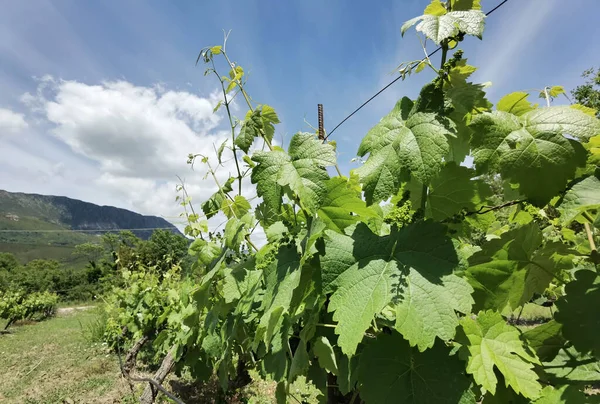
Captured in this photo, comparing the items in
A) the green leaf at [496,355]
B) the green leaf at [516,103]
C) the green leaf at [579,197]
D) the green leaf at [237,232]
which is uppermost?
the green leaf at [516,103]

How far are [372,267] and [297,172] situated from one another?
→ 39cm

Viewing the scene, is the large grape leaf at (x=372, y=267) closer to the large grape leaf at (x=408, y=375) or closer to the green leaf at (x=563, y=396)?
the large grape leaf at (x=408, y=375)

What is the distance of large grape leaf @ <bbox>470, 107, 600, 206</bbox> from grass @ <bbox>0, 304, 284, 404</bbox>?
4.92 meters

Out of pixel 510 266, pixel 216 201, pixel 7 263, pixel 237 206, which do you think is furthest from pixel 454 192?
pixel 7 263

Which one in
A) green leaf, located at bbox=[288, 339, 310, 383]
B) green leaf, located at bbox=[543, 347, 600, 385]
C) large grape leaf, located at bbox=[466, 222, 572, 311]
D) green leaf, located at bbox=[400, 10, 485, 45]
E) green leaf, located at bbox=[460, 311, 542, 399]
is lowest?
green leaf, located at bbox=[288, 339, 310, 383]

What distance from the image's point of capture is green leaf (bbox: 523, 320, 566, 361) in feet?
3.85

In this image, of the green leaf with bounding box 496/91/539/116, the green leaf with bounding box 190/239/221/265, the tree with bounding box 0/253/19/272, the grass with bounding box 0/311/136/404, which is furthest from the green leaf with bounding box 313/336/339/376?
the tree with bounding box 0/253/19/272

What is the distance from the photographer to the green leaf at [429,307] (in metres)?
0.80

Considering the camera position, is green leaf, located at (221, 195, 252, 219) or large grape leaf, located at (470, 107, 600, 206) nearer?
large grape leaf, located at (470, 107, 600, 206)

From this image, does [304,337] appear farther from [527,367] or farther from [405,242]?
[527,367]

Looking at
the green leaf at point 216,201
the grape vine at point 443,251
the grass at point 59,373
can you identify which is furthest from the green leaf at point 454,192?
the grass at point 59,373

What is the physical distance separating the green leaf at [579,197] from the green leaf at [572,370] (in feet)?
1.72

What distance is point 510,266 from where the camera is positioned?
114 centimetres

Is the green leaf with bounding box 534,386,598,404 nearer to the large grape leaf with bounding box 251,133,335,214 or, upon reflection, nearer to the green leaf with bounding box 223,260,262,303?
the large grape leaf with bounding box 251,133,335,214
